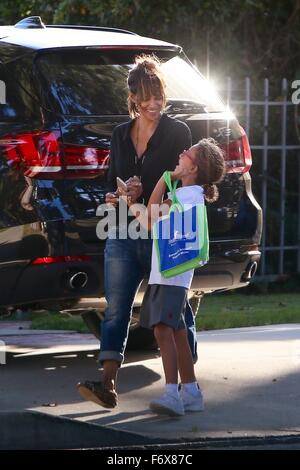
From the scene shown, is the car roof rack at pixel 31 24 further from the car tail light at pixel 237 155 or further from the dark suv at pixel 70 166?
the car tail light at pixel 237 155

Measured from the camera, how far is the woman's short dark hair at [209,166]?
6418 mm

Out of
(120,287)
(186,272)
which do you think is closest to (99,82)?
(120,287)

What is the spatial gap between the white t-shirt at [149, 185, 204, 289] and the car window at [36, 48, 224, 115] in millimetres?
994

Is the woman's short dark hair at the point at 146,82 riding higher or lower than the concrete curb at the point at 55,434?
higher

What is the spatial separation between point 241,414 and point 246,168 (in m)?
1.70

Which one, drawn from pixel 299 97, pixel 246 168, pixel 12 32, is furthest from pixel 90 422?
pixel 299 97

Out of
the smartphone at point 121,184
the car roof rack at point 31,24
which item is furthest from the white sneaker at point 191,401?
the car roof rack at point 31,24

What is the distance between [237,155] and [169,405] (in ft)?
5.92

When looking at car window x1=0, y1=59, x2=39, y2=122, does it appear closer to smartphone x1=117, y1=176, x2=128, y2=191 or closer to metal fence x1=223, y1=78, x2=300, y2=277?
smartphone x1=117, y1=176, x2=128, y2=191

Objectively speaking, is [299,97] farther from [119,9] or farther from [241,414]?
[241,414]

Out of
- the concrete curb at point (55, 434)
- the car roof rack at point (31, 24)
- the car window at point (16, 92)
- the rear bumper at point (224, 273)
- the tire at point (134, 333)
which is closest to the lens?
the concrete curb at point (55, 434)

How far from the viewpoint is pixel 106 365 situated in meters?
6.54

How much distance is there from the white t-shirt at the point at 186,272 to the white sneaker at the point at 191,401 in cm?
55

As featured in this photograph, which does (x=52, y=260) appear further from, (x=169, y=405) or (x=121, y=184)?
(x=169, y=405)
